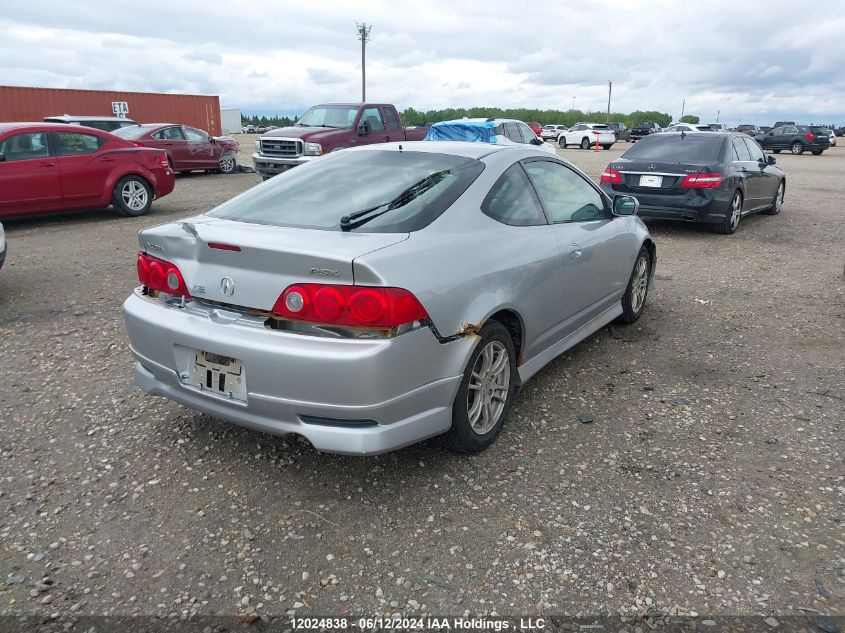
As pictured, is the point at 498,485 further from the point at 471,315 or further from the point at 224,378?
the point at 224,378

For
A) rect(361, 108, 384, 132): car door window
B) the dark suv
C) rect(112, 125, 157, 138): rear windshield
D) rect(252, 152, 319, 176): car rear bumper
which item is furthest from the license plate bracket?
the dark suv

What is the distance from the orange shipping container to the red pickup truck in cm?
1538

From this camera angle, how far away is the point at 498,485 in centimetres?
312

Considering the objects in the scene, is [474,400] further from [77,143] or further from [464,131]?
[464,131]

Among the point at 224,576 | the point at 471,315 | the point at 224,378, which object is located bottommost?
the point at 224,576

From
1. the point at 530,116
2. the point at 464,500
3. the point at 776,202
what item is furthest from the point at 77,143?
the point at 530,116

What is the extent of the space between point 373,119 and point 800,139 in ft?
93.4

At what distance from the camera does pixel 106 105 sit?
28.5m

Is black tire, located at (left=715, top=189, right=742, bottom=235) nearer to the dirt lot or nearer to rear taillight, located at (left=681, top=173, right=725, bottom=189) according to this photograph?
rear taillight, located at (left=681, top=173, right=725, bottom=189)

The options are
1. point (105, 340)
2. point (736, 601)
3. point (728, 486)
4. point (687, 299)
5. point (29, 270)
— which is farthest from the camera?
point (29, 270)

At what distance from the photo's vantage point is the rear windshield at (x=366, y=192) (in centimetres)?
316

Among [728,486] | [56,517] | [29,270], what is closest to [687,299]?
[728,486]

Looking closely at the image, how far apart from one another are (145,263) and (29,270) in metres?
4.90

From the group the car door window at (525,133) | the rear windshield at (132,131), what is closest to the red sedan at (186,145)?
the rear windshield at (132,131)
